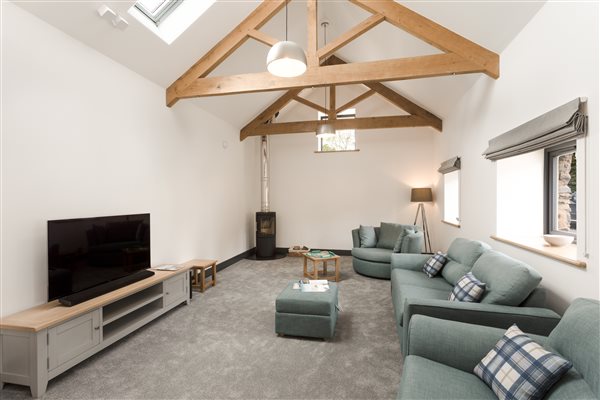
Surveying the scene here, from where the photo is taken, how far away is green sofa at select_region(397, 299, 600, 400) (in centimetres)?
121

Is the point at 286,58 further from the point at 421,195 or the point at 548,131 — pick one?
the point at 421,195

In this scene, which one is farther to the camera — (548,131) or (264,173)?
(264,173)

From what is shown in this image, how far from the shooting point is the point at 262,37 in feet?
12.4

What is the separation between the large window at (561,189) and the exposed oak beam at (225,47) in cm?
353

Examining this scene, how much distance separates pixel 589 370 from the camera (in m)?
1.19

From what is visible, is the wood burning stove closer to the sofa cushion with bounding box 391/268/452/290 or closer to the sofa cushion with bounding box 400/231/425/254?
the sofa cushion with bounding box 400/231/425/254

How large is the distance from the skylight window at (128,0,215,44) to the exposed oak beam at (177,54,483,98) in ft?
2.22

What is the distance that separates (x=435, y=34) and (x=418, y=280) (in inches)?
110

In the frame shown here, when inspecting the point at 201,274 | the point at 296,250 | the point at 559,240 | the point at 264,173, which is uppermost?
the point at 264,173

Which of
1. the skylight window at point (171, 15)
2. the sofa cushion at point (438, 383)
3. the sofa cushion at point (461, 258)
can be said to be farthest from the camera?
the skylight window at point (171, 15)

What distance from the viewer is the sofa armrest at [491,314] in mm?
1897

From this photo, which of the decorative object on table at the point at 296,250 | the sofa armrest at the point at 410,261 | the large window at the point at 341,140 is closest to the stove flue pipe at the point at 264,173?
the decorative object on table at the point at 296,250

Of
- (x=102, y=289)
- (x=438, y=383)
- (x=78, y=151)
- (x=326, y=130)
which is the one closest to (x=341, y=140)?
(x=326, y=130)

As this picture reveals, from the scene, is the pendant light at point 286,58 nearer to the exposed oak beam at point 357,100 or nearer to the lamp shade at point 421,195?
the exposed oak beam at point 357,100
